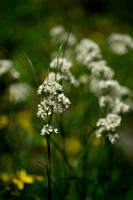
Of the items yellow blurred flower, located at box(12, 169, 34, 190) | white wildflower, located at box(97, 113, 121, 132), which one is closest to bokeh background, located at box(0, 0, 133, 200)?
→ yellow blurred flower, located at box(12, 169, 34, 190)

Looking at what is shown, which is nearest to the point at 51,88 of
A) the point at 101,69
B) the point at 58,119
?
the point at 101,69

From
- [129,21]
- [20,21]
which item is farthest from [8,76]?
[129,21]

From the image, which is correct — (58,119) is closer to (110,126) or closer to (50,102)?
(110,126)

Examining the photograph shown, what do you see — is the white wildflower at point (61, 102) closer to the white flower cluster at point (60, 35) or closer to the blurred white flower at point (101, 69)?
the blurred white flower at point (101, 69)

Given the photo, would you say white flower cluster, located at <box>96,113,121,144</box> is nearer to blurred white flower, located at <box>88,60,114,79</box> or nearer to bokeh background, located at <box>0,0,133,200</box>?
bokeh background, located at <box>0,0,133,200</box>

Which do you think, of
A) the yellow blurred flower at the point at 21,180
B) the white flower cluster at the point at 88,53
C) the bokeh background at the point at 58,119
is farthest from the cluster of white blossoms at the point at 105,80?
the yellow blurred flower at the point at 21,180

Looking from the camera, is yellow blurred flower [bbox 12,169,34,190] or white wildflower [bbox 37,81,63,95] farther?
yellow blurred flower [bbox 12,169,34,190]

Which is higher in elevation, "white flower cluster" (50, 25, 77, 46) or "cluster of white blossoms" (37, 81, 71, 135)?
"white flower cluster" (50, 25, 77, 46)

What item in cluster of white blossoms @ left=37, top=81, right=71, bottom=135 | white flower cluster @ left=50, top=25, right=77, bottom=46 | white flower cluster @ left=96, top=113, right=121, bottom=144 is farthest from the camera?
white flower cluster @ left=50, top=25, right=77, bottom=46

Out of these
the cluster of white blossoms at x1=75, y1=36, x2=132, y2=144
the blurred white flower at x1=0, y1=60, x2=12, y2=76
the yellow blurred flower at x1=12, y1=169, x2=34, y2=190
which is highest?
the blurred white flower at x1=0, y1=60, x2=12, y2=76
